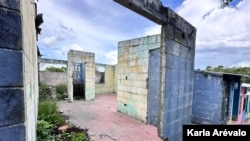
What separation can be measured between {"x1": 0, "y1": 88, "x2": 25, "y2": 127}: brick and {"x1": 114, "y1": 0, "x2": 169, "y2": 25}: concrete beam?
193 centimetres

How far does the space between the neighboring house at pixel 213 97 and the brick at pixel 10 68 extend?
7.52 metres

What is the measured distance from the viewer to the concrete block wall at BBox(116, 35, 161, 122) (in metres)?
5.77

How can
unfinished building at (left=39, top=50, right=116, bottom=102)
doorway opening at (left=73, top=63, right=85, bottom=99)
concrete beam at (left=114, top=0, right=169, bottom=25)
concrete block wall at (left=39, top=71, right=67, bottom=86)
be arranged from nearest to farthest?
concrete beam at (left=114, top=0, right=169, bottom=25)
unfinished building at (left=39, top=50, right=116, bottom=102)
concrete block wall at (left=39, top=71, right=67, bottom=86)
doorway opening at (left=73, top=63, right=85, bottom=99)

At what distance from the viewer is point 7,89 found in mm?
791

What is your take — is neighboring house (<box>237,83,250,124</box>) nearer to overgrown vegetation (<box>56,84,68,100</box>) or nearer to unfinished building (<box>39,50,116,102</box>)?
unfinished building (<box>39,50,116,102</box>)

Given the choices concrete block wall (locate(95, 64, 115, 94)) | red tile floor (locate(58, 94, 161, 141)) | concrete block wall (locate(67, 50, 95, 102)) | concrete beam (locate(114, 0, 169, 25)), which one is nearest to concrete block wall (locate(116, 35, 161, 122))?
red tile floor (locate(58, 94, 161, 141))

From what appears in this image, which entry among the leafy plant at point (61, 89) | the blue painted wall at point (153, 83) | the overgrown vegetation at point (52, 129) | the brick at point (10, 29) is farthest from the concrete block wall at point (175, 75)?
the leafy plant at point (61, 89)

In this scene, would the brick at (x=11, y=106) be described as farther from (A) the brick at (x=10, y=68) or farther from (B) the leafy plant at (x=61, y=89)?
(B) the leafy plant at (x=61, y=89)

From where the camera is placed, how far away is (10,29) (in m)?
0.79

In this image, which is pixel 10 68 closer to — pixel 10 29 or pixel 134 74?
pixel 10 29

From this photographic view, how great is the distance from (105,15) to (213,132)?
492cm

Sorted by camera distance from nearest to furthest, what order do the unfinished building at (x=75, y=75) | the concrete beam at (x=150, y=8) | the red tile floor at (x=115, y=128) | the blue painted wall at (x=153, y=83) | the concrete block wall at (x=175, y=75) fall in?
1. the concrete beam at (x=150, y=8)
2. the concrete block wall at (x=175, y=75)
3. the red tile floor at (x=115, y=128)
4. the blue painted wall at (x=153, y=83)
5. the unfinished building at (x=75, y=75)

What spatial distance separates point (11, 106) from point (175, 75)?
3163 mm

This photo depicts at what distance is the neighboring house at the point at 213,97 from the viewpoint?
6.99 meters
